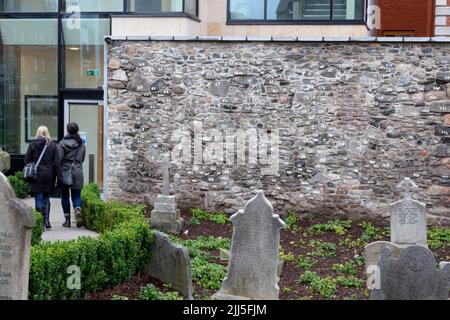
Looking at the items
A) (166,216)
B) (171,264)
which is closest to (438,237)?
(166,216)

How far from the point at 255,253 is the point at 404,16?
1819 centimetres

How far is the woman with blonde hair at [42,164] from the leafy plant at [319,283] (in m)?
5.29

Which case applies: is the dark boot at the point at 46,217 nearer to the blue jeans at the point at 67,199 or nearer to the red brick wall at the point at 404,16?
the blue jeans at the point at 67,199

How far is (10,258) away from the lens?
25.2 ft

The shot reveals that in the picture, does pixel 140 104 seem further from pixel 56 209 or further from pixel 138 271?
pixel 138 271

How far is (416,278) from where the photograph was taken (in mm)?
8742

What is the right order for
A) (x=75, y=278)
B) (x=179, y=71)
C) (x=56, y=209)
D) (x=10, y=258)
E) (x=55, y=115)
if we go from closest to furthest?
(x=10, y=258), (x=75, y=278), (x=179, y=71), (x=56, y=209), (x=55, y=115)

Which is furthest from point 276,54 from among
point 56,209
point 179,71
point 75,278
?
point 75,278

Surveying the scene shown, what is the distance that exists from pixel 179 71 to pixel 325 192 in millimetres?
3949

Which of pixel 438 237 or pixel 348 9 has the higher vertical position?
pixel 348 9

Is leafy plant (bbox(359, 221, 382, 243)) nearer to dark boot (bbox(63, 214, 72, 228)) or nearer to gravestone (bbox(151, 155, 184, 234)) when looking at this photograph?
gravestone (bbox(151, 155, 184, 234))

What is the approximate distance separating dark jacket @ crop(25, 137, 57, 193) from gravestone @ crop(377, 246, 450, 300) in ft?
23.7

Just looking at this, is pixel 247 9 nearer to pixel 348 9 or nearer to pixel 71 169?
pixel 348 9

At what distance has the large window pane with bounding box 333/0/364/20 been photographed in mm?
17922
